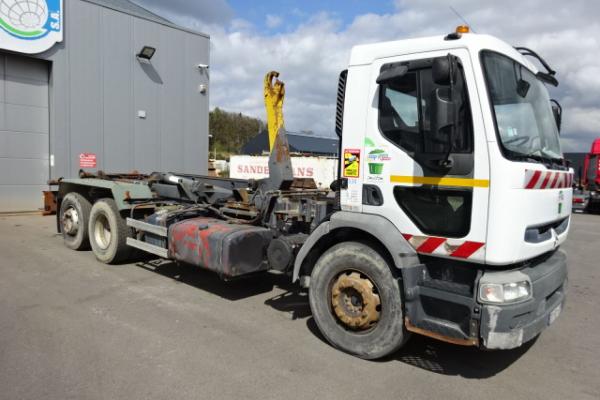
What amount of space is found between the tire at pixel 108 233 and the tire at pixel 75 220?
1.34 feet

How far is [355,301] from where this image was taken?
4.16m

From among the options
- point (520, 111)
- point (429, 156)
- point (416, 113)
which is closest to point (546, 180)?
point (520, 111)

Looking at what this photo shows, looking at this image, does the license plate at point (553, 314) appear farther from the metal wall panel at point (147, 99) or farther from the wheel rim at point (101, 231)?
the metal wall panel at point (147, 99)

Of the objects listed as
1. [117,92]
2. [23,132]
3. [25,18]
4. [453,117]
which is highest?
[25,18]

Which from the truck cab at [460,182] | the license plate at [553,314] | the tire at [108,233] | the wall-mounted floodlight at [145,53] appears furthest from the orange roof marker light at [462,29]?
the wall-mounted floodlight at [145,53]

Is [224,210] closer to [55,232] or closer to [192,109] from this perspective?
[55,232]

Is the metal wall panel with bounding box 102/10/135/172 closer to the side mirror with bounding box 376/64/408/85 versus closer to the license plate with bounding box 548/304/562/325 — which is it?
the side mirror with bounding box 376/64/408/85

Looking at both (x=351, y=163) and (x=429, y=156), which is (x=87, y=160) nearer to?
(x=351, y=163)

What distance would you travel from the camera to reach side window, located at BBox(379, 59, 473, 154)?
350 centimetres

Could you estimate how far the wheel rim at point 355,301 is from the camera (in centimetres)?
398

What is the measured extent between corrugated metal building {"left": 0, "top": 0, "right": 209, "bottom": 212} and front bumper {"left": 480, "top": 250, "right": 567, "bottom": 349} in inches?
531

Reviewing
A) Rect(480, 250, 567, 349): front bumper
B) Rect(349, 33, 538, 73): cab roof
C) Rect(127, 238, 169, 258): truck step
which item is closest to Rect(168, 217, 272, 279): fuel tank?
Rect(127, 238, 169, 258): truck step

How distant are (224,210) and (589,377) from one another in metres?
4.68

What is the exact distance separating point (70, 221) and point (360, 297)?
6490 millimetres
